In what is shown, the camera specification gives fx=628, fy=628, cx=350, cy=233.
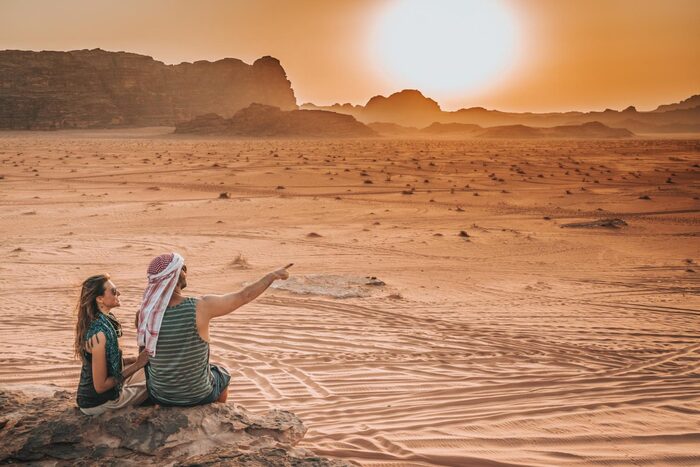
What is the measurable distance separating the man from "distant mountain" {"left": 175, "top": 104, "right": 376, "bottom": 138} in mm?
79248

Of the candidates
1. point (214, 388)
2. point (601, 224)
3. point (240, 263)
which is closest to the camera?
point (214, 388)

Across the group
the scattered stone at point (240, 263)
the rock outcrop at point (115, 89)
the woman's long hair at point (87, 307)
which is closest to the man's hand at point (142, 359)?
the woman's long hair at point (87, 307)

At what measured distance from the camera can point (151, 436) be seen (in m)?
3.26

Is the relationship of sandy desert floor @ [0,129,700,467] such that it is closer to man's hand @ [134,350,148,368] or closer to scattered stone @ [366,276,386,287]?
scattered stone @ [366,276,386,287]

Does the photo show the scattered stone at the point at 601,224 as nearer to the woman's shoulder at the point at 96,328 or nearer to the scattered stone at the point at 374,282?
the scattered stone at the point at 374,282

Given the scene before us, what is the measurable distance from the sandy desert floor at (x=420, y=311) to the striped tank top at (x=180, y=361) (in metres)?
0.72

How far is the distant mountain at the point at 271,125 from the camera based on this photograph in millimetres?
84688

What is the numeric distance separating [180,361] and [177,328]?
21 cm

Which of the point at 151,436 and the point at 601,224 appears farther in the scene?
the point at 601,224

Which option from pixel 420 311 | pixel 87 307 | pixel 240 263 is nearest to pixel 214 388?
pixel 87 307

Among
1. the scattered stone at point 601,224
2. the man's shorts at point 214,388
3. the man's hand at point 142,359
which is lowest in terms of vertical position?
the scattered stone at point 601,224

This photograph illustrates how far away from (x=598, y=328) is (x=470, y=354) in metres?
1.84

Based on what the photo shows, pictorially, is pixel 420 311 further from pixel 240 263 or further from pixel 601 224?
pixel 601 224

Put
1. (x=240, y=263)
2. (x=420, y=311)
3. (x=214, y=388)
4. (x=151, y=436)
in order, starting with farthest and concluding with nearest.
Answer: (x=240, y=263)
(x=420, y=311)
(x=214, y=388)
(x=151, y=436)
